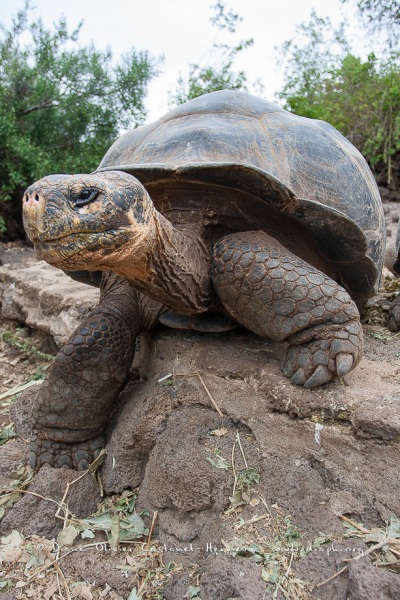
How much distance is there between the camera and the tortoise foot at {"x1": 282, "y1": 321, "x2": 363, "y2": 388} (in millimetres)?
2055

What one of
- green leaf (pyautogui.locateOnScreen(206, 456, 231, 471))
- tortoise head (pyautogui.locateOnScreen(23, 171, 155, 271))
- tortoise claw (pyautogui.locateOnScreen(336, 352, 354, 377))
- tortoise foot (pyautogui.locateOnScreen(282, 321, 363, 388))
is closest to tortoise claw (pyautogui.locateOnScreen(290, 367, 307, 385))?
tortoise foot (pyautogui.locateOnScreen(282, 321, 363, 388))

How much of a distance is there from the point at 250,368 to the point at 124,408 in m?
0.63

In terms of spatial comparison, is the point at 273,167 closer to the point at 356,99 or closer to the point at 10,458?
the point at 10,458

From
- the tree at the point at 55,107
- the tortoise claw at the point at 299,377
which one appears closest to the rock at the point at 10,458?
the tortoise claw at the point at 299,377

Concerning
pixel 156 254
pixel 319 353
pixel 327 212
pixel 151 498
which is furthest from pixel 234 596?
pixel 327 212

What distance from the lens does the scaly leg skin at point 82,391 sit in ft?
7.59

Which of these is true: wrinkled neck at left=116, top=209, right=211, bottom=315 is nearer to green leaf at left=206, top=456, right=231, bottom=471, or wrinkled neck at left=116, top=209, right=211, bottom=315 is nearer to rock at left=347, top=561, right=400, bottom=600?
green leaf at left=206, top=456, right=231, bottom=471

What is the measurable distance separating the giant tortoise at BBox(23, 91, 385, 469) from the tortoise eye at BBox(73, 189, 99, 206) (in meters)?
0.06

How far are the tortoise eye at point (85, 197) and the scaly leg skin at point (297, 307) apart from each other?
2.36ft

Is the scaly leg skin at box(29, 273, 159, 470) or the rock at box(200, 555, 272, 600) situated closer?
the rock at box(200, 555, 272, 600)

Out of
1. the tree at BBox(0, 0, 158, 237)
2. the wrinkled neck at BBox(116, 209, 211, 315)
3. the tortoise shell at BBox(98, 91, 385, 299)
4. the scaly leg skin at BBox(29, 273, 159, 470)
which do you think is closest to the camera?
the wrinkled neck at BBox(116, 209, 211, 315)

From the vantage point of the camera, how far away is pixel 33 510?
216 cm

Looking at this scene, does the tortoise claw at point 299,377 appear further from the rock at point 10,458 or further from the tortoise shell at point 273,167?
the rock at point 10,458

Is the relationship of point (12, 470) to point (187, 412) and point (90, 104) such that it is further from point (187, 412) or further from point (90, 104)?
point (90, 104)
